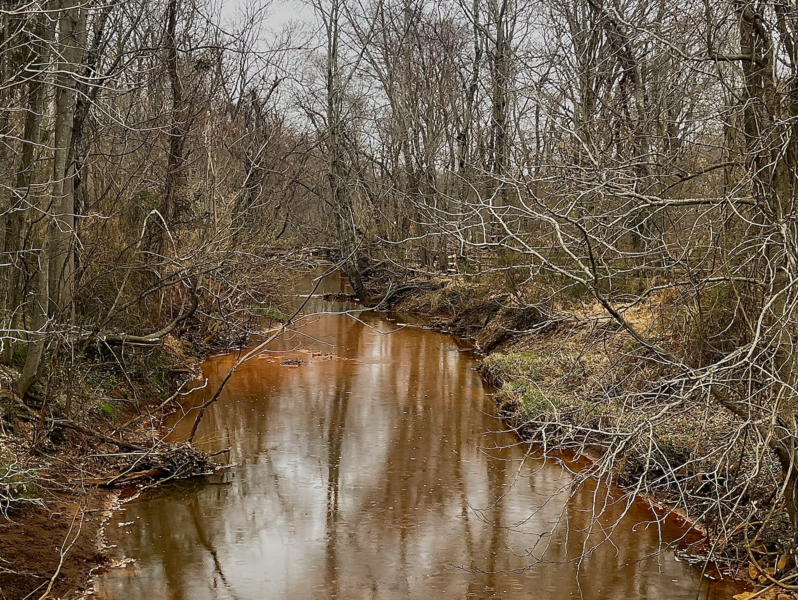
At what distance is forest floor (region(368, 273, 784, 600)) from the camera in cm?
615

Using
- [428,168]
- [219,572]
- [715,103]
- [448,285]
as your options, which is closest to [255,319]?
[448,285]

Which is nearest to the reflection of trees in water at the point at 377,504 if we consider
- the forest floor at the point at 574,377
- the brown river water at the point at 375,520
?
the brown river water at the point at 375,520

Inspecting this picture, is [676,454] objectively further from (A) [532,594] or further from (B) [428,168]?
(B) [428,168]

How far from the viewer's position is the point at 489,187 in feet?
62.2

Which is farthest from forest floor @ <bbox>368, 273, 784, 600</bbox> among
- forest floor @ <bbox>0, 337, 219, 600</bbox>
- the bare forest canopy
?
forest floor @ <bbox>0, 337, 219, 600</bbox>

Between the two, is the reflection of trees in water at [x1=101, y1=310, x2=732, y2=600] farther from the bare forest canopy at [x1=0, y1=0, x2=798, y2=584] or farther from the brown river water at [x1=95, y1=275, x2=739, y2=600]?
the bare forest canopy at [x1=0, y1=0, x2=798, y2=584]

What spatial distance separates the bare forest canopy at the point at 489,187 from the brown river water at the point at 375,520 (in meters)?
1.08

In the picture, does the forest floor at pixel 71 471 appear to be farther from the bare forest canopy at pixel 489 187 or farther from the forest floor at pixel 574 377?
the forest floor at pixel 574 377

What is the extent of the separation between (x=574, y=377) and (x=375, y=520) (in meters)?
4.79

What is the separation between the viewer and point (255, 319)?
1792 centimetres

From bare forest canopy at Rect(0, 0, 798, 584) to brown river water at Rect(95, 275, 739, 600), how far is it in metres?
1.08

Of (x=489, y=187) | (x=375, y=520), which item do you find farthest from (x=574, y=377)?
(x=489, y=187)

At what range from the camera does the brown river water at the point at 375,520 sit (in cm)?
642

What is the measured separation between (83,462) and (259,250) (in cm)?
894
